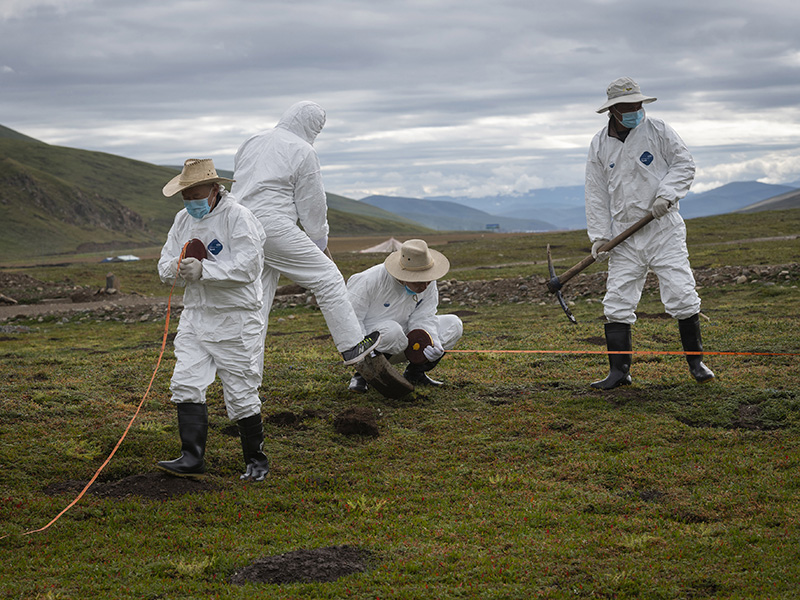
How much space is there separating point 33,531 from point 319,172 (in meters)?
5.01

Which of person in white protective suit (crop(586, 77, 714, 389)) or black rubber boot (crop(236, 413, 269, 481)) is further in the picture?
person in white protective suit (crop(586, 77, 714, 389))

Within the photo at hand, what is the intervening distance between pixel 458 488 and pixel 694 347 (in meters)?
4.14

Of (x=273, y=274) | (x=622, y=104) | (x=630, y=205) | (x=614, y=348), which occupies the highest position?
(x=622, y=104)

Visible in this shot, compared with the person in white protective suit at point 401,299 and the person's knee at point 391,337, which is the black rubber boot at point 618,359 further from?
the person's knee at point 391,337

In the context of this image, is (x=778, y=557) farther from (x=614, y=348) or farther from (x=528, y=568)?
(x=614, y=348)

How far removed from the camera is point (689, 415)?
7.84 m

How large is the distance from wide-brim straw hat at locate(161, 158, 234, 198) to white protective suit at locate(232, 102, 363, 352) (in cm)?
196

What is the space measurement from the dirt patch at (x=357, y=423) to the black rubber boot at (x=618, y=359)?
2.99 m

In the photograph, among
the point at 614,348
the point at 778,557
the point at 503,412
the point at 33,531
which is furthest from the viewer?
the point at 614,348

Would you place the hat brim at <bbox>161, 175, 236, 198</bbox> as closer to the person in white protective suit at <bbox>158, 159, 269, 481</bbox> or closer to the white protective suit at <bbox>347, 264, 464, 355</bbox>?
the person in white protective suit at <bbox>158, 159, 269, 481</bbox>

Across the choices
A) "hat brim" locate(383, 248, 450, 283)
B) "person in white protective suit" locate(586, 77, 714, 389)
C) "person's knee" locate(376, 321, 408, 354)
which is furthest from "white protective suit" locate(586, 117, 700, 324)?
"person's knee" locate(376, 321, 408, 354)

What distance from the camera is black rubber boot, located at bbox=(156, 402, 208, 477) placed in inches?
256

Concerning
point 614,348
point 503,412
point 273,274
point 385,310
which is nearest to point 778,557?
point 503,412

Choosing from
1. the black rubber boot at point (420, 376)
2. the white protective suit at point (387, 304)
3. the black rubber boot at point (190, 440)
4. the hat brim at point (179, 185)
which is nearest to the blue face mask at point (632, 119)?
the white protective suit at point (387, 304)
